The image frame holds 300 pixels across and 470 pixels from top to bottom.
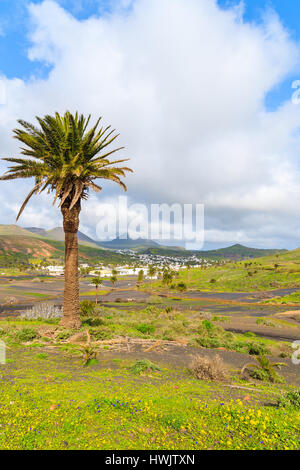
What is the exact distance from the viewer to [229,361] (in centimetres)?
1363

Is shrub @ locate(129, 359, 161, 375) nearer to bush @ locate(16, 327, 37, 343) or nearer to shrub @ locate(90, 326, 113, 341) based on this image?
shrub @ locate(90, 326, 113, 341)

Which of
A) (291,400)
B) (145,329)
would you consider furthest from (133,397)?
(145,329)

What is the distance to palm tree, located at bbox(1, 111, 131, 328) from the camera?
16.4 m

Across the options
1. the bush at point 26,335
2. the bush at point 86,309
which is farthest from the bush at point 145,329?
the bush at point 26,335

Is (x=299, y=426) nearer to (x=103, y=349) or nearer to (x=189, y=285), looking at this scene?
(x=103, y=349)

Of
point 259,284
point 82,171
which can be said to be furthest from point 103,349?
point 259,284

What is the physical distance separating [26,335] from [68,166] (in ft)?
37.1

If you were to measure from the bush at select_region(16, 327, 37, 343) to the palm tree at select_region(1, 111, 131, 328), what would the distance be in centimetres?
271

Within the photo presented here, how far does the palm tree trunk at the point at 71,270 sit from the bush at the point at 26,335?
270cm

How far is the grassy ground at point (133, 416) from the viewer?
4797 millimetres

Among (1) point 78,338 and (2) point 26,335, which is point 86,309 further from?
(2) point 26,335

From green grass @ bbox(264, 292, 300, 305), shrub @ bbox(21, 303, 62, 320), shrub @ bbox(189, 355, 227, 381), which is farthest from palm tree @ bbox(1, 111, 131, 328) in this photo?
green grass @ bbox(264, 292, 300, 305)

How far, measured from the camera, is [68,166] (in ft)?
53.0
